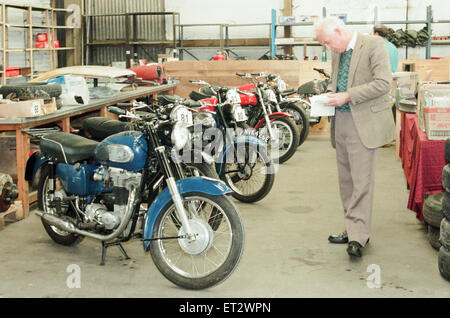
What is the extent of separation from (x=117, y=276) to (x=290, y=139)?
12.2ft

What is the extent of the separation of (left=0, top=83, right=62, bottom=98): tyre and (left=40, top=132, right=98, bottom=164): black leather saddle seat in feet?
4.31

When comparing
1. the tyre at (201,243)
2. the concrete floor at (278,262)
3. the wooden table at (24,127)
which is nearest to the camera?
the tyre at (201,243)

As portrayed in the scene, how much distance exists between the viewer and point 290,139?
679 cm

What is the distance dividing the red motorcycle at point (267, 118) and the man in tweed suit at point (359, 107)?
2.67 metres

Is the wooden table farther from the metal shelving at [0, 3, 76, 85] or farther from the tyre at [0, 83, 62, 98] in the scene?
the metal shelving at [0, 3, 76, 85]

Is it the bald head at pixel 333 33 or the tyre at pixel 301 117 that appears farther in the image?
the tyre at pixel 301 117

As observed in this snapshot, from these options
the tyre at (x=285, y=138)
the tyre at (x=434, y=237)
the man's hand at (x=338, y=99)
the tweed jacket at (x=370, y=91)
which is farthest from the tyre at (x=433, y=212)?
the tyre at (x=285, y=138)

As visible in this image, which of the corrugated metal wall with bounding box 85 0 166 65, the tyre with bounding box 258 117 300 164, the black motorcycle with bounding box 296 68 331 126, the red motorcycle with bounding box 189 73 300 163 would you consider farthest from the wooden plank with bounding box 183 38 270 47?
the tyre with bounding box 258 117 300 164

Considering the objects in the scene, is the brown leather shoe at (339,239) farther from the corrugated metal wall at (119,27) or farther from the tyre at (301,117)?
the corrugated metal wall at (119,27)

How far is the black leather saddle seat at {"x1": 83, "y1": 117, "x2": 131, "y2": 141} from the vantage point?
4387 millimetres

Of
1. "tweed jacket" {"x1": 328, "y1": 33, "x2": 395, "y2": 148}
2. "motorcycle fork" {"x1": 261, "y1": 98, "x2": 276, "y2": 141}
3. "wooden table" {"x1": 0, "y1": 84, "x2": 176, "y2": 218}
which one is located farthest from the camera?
"motorcycle fork" {"x1": 261, "y1": 98, "x2": 276, "y2": 141}

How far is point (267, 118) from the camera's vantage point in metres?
6.45

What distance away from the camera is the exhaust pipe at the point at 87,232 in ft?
11.2
